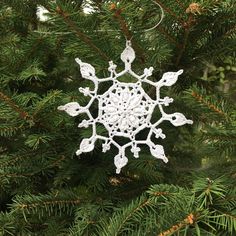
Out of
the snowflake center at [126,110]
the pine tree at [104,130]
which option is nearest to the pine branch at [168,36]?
the pine tree at [104,130]

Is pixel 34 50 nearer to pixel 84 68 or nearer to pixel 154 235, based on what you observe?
pixel 84 68

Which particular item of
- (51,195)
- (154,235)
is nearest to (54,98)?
(51,195)

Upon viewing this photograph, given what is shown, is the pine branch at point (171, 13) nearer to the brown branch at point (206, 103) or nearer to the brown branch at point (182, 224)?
the brown branch at point (206, 103)

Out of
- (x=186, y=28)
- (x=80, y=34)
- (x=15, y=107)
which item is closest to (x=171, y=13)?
(x=186, y=28)

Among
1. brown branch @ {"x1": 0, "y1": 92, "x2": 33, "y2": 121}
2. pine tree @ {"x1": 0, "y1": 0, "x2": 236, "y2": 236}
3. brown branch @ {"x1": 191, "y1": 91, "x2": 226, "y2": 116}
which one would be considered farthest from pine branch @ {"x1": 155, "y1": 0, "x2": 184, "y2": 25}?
brown branch @ {"x1": 0, "y1": 92, "x2": 33, "y2": 121}

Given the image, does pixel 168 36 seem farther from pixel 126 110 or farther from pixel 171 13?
pixel 126 110

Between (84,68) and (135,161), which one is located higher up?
(84,68)

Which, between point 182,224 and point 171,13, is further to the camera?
point 171,13
